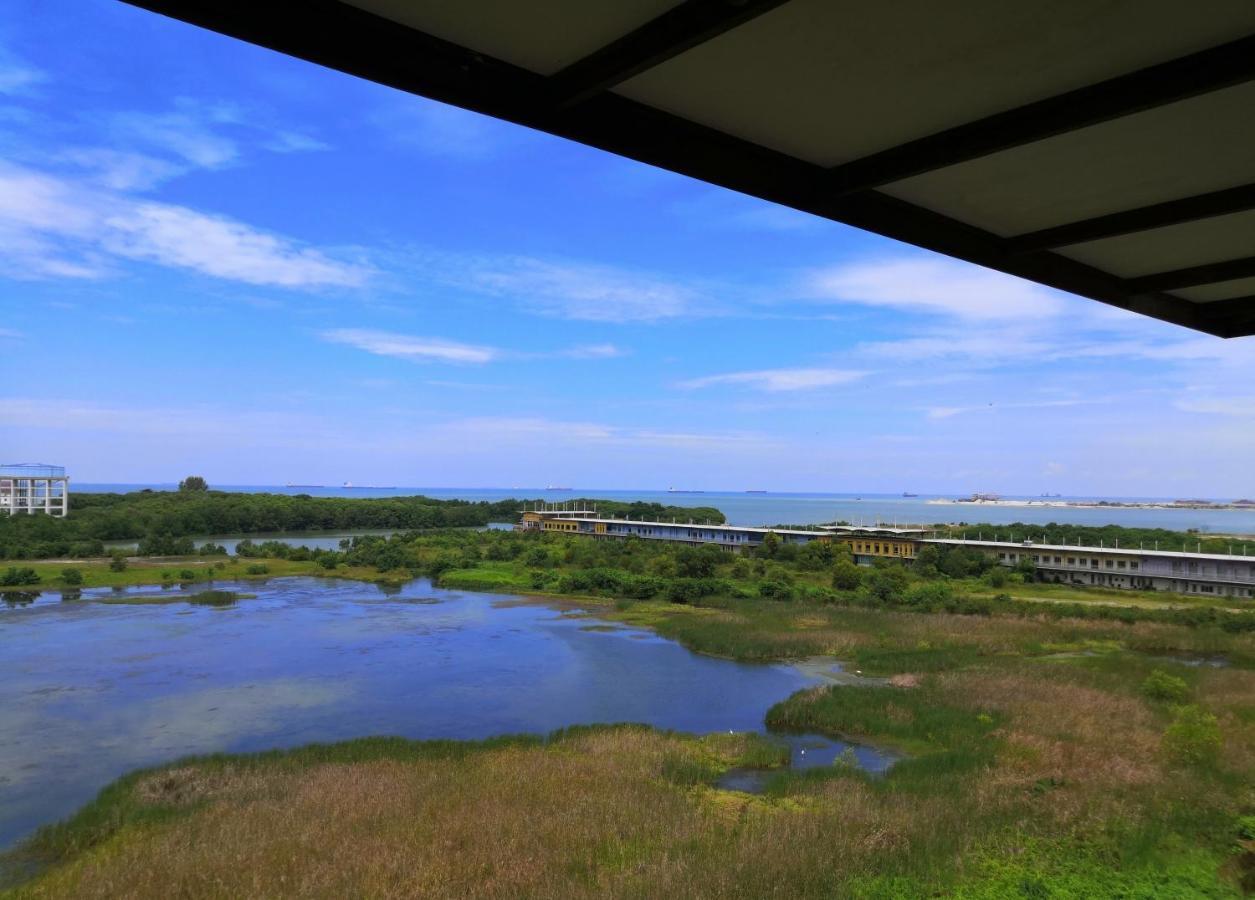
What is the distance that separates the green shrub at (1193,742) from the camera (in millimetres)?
11391

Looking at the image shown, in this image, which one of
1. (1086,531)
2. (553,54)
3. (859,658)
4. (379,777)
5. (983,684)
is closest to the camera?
(553,54)

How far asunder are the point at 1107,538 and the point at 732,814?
5810 cm

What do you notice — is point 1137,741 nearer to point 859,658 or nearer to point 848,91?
point 859,658

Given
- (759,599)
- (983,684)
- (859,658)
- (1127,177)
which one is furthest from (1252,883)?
(759,599)

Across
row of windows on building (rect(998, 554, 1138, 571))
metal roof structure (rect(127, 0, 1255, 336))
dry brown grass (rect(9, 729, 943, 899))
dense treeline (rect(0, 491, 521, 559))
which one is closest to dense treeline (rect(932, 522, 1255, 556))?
row of windows on building (rect(998, 554, 1138, 571))

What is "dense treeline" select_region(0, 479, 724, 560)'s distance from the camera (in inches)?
2143

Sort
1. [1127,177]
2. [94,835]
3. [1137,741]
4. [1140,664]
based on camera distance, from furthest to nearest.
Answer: [1140,664]
[1137,741]
[94,835]
[1127,177]

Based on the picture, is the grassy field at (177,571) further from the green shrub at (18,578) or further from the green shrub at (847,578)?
the green shrub at (847,578)

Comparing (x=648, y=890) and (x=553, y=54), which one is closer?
(x=553, y=54)

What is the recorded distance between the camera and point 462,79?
2.22 m

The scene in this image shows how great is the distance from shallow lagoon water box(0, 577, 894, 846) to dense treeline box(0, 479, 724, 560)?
2641 cm

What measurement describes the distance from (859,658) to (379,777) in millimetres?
15317

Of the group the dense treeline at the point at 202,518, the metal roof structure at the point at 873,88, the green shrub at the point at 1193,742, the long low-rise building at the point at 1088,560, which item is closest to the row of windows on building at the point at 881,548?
the long low-rise building at the point at 1088,560

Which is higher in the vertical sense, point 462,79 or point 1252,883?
point 462,79
